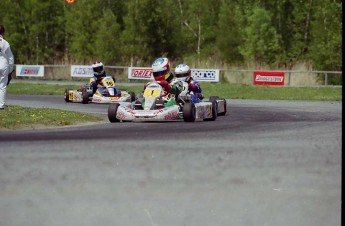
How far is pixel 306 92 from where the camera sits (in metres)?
36.5

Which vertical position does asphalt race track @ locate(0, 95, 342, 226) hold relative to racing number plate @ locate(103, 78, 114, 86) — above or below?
below

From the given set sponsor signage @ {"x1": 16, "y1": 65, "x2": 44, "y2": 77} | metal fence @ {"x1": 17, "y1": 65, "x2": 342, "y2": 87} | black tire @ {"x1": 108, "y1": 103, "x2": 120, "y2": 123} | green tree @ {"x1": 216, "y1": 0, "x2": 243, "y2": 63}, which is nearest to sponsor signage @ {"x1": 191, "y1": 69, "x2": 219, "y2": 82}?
metal fence @ {"x1": 17, "y1": 65, "x2": 342, "y2": 87}

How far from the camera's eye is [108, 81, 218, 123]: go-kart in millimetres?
19156

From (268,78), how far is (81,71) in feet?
39.0

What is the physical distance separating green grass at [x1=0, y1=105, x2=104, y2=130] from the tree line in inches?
1514

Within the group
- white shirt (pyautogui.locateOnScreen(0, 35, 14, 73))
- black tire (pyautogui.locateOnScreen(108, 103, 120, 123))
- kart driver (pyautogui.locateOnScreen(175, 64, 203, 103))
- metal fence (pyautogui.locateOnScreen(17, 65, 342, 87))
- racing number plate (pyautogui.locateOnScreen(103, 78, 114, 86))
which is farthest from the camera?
metal fence (pyautogui.locateOnScreen(17, 65, 342, 87))

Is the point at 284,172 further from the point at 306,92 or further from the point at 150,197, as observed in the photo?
the point at 306,92

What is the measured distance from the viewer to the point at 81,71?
169ft

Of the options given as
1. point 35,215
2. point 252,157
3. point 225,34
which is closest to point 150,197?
point 35,215

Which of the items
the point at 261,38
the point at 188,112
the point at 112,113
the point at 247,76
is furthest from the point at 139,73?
the point at 188,112

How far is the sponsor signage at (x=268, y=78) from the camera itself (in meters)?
43.8

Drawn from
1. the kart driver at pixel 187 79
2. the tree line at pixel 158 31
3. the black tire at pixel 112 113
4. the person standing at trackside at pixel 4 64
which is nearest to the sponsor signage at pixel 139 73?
the tree line at pixel 158 31

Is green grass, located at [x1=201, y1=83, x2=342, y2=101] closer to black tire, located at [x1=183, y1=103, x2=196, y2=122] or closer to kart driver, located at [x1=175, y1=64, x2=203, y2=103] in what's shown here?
kart driver, located at [x1=175, y1=64, x2=203, y2=103]

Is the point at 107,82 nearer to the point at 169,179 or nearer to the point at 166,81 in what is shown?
the point at 166,81
